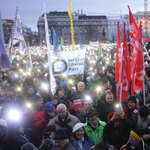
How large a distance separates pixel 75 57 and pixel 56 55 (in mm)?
655

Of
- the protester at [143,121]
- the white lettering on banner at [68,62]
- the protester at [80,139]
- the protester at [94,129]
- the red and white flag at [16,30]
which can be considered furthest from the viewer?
the red and white flag at [16,30]

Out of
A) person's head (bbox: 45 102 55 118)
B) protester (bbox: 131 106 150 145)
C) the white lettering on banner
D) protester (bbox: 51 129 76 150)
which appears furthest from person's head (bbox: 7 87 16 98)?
protester (bbox: 131 106 150 145)

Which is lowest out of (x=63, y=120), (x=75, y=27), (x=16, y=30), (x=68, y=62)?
(x=63, y=120)

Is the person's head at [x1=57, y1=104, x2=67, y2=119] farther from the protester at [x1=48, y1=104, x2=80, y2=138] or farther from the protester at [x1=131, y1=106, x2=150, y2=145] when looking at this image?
the protester at [x1=131, y1=106, x2=150, y2=145]

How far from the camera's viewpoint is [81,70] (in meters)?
5.68

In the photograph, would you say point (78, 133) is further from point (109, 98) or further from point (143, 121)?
point (109, 98)

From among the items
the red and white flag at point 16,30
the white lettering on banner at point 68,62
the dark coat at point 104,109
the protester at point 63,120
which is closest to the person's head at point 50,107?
the protester at point 63,120

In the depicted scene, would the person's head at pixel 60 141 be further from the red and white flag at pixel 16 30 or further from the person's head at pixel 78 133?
the red and white flag at pixel 16 30

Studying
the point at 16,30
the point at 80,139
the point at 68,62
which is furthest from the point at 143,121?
the point at 16,30

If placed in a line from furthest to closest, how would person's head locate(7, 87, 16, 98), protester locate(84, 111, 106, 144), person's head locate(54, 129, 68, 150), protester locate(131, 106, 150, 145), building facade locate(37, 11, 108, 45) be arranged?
building facade locate(37, 11, 108, 45) → person's head locate(7, 87, 16, 98) → protester locate(131, 106, 150, 145) → protester locate(84, 111, 106, 144) → person's head locate(54, 129, 68, 150)

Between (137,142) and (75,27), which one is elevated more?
(75,27)

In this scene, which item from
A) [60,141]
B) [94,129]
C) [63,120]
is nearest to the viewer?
[60,141]

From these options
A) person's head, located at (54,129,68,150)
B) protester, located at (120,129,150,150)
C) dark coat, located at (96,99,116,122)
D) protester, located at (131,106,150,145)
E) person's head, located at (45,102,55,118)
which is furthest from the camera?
dark coat, located at (96,99,116,122)

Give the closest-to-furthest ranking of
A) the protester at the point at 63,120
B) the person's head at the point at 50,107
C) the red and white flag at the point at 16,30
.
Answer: the protester at the point at 63,120, the person's head at the point at 50,107, the red and white flag at the point at 16,30
